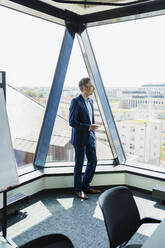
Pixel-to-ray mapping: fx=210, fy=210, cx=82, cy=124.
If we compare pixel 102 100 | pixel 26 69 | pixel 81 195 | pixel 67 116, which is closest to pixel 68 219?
pixel 81 195

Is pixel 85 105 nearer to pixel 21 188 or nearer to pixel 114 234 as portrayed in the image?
pixel 21 188

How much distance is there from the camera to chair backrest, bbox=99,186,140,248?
4.39ft

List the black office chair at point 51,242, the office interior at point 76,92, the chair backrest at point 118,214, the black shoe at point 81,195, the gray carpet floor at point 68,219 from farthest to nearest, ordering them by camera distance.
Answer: the black shoe at point 81,195, the office interior at point 76,92, the gray carpet floor at point 68,219, the chair backrest at point 118,214, the black office chair at point 51,242

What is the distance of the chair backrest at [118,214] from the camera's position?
4.39 ft

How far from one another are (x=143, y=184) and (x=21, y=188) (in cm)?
185

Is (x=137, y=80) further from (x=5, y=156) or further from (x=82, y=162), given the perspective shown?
(x=5, y=156)

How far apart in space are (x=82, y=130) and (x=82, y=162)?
473mm

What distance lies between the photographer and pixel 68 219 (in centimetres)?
259

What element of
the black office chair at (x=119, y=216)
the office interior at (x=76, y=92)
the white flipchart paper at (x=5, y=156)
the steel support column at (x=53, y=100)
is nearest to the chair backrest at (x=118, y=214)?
the black office chair at (x=119, y=216)

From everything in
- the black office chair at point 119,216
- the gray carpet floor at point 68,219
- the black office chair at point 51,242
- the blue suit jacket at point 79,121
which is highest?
the blue suit jacket at point 79,121

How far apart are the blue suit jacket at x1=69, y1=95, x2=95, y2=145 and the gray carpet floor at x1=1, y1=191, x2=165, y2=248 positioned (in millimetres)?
887

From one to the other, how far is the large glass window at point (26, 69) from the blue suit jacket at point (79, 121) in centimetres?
65

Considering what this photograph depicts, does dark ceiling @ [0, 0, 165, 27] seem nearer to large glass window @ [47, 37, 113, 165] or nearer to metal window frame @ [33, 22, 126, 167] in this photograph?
metal window frame @ [33, 22, 126, 167]

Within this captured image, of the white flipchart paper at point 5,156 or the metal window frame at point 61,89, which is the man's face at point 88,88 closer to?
the metal window frame at point 61,89
